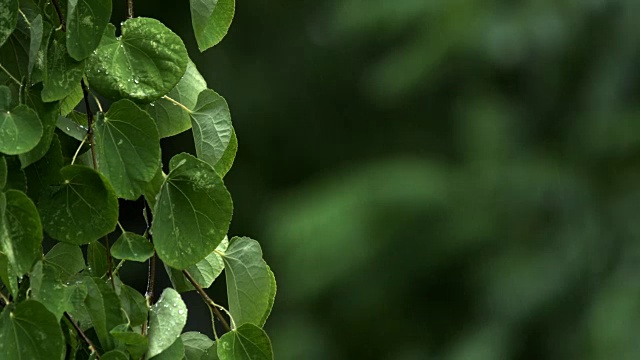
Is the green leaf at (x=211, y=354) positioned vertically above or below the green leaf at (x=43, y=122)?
below

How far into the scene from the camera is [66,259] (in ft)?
1.83

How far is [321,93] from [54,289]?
3582 millimetres

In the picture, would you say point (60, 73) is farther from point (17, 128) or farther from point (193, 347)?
point (193, 347)

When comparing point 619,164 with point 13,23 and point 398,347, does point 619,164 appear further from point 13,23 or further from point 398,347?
point 13,23

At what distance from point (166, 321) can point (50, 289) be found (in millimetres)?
56

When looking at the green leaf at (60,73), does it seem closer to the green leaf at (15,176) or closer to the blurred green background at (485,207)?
the green leaf at (15,176)

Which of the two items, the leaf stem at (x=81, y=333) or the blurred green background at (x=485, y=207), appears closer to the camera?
the leaf stem at (x=81, y=333)

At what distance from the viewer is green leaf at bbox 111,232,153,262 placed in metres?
0.53

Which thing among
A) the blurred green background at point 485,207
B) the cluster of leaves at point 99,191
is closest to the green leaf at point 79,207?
the cluster of leaves at point 99,191

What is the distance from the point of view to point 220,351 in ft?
1.79

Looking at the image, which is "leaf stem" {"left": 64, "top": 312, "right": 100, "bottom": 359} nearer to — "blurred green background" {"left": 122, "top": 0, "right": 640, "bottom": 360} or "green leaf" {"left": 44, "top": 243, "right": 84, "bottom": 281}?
"green leaf" {"left": 44, "top": 243, "right": 84, "bottom": 281}

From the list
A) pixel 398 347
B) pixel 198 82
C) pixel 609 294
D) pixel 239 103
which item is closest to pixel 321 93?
pixel 239 103

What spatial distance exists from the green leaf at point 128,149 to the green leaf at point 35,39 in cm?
4

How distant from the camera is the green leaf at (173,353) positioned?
0.53 metres
